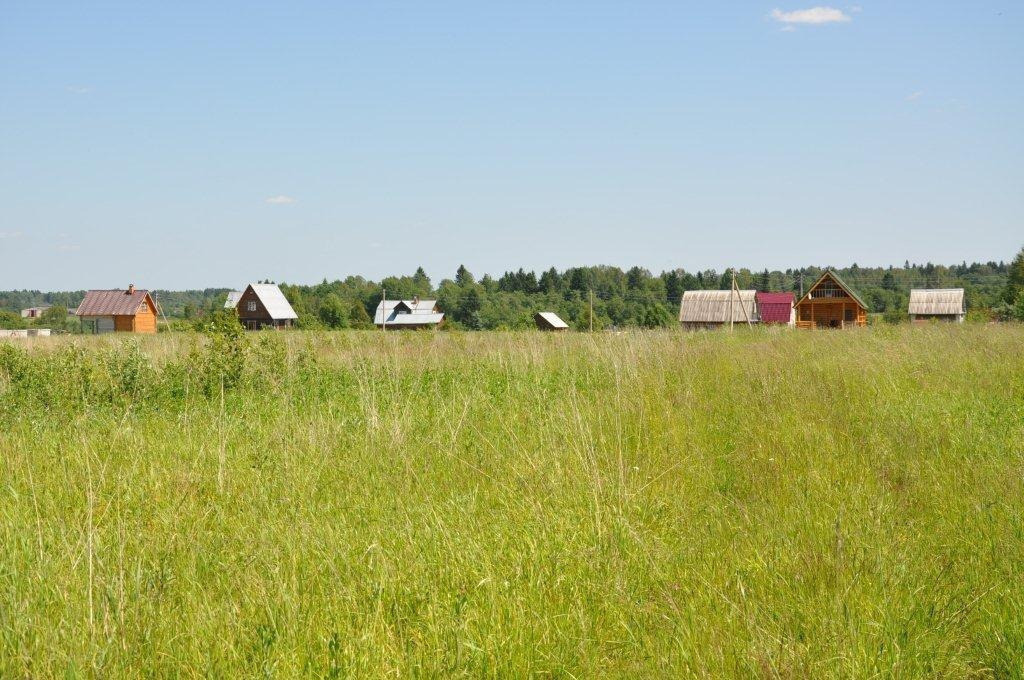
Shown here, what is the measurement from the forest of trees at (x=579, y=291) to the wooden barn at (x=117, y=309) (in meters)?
6.69

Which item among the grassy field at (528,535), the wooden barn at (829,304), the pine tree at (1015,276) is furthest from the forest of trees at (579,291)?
the grassy field at (528,535)

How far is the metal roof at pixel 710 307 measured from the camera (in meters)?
52.3

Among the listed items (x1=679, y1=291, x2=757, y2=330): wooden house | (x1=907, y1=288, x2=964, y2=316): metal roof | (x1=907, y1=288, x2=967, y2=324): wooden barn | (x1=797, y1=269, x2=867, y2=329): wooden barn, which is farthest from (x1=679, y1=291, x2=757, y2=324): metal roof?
(x1=907, y1=288, x2=964, y2=316): metal roof

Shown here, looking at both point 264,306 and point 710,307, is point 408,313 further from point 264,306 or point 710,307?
point 710,307

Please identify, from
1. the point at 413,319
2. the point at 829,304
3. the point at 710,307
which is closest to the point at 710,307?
the point at 710,307

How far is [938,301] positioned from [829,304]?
19.5 meters

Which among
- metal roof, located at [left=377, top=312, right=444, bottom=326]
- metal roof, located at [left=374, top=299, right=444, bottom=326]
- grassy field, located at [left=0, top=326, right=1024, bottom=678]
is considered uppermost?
metal roof, located at [left=374, top=299, right=444, bottom=326]

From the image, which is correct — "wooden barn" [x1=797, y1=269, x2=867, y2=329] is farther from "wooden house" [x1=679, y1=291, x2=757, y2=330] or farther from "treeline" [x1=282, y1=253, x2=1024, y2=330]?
"treeline" [x1=282, y1=253, x2=1024, y2=330]

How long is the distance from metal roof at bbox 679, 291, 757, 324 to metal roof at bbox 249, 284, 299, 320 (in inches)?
1274

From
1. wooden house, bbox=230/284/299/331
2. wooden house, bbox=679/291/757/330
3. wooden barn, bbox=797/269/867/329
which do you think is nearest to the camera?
wooden barn, bbox=797/269/867/329

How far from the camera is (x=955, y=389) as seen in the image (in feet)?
24.1

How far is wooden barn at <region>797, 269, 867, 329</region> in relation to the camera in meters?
46.5

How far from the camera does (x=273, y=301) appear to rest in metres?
65.4

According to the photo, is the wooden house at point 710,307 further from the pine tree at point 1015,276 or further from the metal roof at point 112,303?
the metal roof at point 112,303
